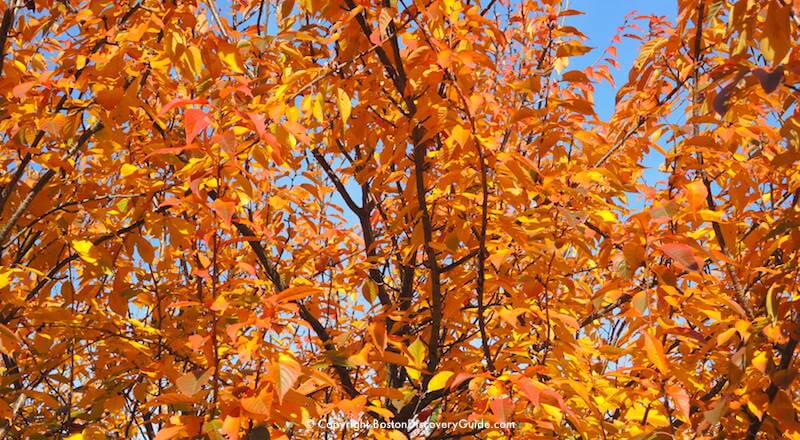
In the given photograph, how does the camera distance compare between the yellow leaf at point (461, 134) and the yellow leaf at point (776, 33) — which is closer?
the yellow leaf at point (776, 33)

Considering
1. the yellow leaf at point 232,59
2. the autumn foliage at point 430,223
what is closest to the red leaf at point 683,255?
the autumn foliage at point 430,223

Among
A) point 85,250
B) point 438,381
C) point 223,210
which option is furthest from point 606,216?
point 85,250

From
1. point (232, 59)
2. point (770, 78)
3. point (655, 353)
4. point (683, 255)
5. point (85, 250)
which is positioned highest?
point (232, 59)

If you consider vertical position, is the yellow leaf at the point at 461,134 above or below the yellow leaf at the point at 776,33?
above

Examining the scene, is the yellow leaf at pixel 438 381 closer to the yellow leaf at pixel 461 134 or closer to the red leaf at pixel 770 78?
the yellow leaf at pixel 461 134

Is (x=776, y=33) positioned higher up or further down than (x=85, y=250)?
further down

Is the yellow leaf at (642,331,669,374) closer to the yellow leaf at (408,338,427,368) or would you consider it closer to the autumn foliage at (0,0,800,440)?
the autumn foliage at (0,0,800,440)

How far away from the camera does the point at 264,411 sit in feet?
4.80

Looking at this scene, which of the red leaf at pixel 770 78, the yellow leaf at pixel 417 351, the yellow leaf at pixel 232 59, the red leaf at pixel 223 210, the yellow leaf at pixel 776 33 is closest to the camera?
the red leaf at pixel 770 78

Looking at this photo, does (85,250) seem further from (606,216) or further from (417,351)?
A: (606,216)

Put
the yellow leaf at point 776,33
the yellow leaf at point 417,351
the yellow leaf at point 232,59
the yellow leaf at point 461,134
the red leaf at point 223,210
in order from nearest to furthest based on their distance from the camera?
the yellow leaf at point 776,33, the red leaf at point 223,210, the yellow leaf at point 461,134, the yellow leaf at point 232,59, the yellow leaf at point 417,351

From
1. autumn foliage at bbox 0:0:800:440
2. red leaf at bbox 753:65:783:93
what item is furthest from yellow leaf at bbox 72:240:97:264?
red leaf at bbox 753:65:783:93

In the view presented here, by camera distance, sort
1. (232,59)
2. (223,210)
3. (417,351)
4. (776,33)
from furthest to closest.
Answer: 1. (417,351)
2. (232,59)
3. (223,210)
4. (776,33)

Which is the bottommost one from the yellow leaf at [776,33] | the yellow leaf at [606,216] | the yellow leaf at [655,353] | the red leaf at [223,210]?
the yellow leaf at [655,353]
